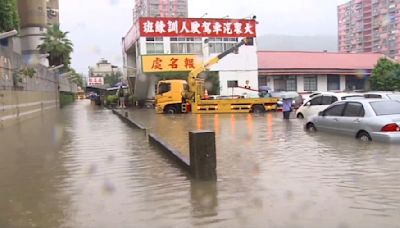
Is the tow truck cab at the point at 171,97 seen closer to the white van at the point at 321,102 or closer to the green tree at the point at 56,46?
the white van at the point at 321,102

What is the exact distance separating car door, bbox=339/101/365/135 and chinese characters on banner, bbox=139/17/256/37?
31.3 meters

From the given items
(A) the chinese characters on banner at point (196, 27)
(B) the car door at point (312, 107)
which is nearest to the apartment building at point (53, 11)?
(A) the chinese characters on banner at point (196, 27)

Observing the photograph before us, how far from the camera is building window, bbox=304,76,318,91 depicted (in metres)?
46.3

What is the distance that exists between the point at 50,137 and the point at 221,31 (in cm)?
3013

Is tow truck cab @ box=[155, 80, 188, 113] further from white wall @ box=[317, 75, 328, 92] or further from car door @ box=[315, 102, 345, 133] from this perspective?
white wall @ box=[317, 75, 328, 92]

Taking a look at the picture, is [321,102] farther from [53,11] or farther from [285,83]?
[53,11]

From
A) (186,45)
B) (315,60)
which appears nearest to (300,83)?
(315,60)

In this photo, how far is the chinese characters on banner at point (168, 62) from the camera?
4178 centimetres

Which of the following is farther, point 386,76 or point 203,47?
point 203,47

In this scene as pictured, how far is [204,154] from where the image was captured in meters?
7.62

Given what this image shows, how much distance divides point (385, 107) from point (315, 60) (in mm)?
36175

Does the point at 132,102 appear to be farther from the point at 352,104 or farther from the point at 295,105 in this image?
the point at 352,104

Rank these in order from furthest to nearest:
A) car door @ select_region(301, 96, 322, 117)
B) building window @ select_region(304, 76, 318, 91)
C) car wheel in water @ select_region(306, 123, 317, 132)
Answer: building window @ select_region(304, 76, 318, 91) < car door @ select_region(301, 96, 322, 117) < car wheel in water @ select_region(306, 123, 317, 132)

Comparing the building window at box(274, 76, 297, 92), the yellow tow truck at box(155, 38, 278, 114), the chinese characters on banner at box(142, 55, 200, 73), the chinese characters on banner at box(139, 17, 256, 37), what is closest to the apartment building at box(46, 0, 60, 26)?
the chinese characters on banner at box(139, 17, 256, 37)
